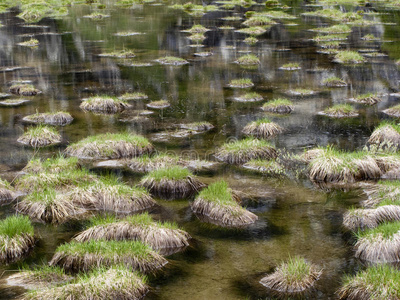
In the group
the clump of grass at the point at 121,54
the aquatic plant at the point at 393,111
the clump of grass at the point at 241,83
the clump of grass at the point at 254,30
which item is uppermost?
the clump of grass at the point at 254,30

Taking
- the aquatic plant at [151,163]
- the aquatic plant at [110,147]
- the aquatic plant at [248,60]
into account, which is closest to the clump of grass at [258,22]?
the aquatic plant at [248,60]

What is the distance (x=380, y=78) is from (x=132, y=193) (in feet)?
85.3

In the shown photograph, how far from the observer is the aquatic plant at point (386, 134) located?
77.4 ft

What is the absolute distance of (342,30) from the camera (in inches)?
2405

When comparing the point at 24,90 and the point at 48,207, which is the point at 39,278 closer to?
the point at 48,207

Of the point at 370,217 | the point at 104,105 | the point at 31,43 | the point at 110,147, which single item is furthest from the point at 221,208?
the point at 31,43

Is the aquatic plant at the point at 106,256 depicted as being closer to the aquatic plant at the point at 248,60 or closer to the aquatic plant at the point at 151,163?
the aquatic plant at the point at 151,163

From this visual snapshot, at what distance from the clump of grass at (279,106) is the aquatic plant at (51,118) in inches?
423

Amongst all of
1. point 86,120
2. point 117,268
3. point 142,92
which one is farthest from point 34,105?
point 117,268

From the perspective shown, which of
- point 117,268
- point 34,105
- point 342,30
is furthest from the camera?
point 342,30

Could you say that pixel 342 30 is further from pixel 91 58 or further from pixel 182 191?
pixel 182 191

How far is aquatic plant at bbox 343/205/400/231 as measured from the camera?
603 inches

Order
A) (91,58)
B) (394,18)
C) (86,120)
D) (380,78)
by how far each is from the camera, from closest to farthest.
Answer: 1. (86,120)
2. (380,78)
3. (91,58)
4. (394,18)

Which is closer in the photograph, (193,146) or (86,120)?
(193,146)
